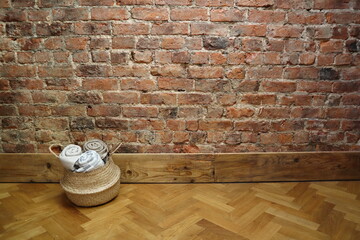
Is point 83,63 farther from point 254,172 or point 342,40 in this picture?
point 342,40

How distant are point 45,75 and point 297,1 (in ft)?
5.36

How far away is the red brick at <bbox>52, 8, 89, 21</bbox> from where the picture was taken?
158cm

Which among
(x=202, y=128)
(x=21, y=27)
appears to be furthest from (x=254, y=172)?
(x=21, y=27)

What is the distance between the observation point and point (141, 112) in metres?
1.71

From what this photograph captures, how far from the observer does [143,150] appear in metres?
1.77

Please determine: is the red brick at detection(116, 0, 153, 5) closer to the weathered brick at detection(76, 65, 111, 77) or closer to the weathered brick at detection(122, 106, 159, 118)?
the weathered brick at detection(76, 65, 111, 77)

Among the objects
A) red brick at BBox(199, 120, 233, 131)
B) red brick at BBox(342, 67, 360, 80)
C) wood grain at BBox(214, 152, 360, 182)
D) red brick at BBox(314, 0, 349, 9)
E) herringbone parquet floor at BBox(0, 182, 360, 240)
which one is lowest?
herringbone parquet floor at BBox(0, 182, 360, 240)

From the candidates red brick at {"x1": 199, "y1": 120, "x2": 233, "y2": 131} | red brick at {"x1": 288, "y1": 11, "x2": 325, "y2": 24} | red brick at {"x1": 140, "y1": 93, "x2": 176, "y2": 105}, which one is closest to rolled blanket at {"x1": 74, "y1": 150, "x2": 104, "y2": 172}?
red brick at {"x1": 140, "y1": 93, "x2": 176, "y2": 105}

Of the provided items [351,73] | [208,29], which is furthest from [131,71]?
[351,73]

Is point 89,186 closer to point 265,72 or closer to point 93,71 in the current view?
point 93,71

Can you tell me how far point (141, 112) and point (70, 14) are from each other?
736mm

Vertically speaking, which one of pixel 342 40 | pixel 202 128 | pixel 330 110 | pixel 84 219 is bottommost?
pixel 84 219

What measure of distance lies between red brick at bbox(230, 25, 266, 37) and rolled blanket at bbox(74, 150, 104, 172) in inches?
43.5

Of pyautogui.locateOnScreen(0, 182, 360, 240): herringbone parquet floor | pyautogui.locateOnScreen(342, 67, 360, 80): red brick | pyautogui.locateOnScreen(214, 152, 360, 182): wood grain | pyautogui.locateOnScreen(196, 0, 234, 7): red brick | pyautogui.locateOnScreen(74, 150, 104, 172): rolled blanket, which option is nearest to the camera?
pyautogui.locateOnScreen(0, 182, 360, 240): herringbone parquet floor
